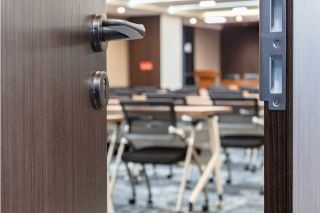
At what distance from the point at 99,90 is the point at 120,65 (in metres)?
13.1

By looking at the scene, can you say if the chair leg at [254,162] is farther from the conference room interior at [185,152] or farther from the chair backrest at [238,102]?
the chair backrest at [238,102]

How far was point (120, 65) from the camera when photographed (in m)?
14.0

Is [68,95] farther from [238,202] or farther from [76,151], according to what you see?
[238,202]

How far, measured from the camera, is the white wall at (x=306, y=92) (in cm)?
69

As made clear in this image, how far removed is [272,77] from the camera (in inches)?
27.8

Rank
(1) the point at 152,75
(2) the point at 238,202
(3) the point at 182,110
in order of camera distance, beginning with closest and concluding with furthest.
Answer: (3) the point at 182,110
(2) the point at 238,202
(1) the point at 152,75

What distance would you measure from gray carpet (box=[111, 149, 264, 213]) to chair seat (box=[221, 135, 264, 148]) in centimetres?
37

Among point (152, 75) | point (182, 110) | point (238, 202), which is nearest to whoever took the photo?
point (182, 110)

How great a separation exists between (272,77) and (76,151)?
34 centimetres

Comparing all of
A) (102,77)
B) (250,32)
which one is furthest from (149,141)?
(250,32)

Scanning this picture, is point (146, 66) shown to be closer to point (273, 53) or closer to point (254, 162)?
point (254, 162)

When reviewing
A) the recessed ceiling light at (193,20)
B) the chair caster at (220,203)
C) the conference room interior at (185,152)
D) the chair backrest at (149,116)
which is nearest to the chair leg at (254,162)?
the conference room interior at (185,152)

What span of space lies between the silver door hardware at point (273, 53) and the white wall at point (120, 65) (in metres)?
12.7

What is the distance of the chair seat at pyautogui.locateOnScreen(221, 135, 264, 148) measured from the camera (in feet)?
14.6
